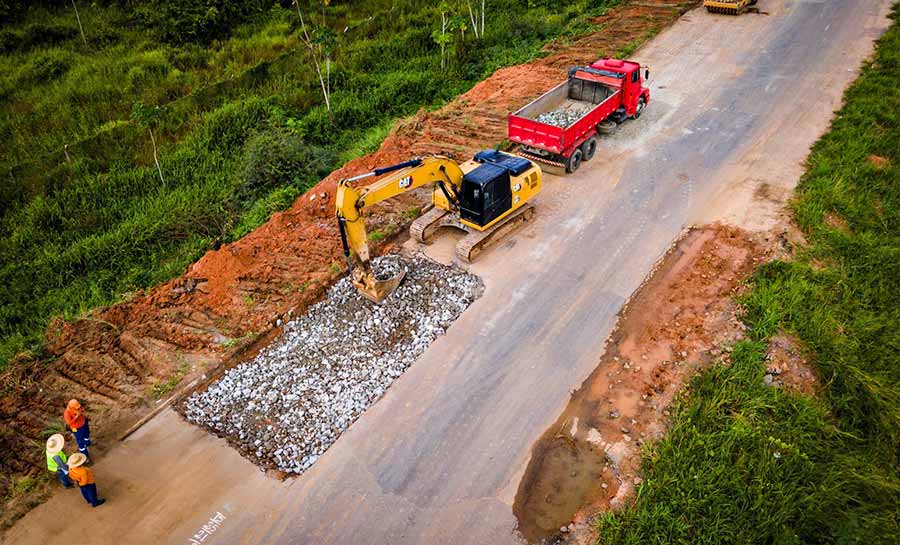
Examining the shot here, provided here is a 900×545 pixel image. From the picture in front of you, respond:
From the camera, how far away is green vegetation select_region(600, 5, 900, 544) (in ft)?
31.3

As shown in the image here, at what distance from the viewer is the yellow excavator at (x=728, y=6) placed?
27.5 metres

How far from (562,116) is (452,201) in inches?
247

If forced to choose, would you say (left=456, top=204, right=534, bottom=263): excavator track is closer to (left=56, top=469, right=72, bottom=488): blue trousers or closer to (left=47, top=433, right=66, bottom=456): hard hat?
(left=47, top=433, right=66, bottom=456): hard hat

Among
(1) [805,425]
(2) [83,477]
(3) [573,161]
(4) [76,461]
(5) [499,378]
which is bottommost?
(1) [805,425]

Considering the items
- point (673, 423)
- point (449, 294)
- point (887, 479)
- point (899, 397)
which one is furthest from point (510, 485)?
point (899, 397)

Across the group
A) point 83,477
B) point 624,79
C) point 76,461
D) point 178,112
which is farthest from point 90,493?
point 624,79

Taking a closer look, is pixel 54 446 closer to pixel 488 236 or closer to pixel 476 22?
pixel 488 236

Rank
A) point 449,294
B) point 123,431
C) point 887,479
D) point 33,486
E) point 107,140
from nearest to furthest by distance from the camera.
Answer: point 887,479
point 33,486
point 123,431
point 449,294
point 107,140

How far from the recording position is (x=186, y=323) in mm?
13922

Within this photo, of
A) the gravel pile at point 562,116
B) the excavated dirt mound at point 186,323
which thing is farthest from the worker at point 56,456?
the gravel pile at point 562,116

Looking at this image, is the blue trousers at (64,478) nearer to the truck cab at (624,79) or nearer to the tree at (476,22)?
the truck cab at (624,79)

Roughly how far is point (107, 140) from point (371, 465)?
16.7 meters

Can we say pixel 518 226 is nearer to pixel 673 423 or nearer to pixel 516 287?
pixel 516 287

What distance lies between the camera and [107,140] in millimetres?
20875
